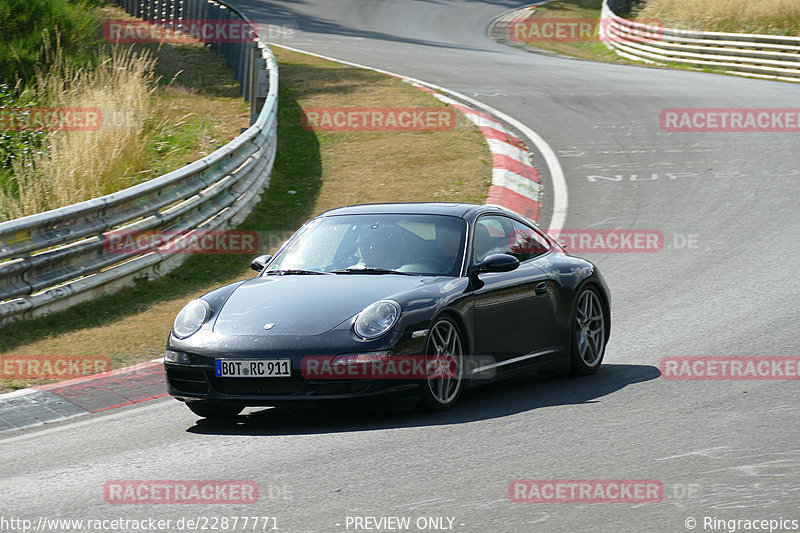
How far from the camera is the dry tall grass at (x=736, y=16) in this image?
31125mm

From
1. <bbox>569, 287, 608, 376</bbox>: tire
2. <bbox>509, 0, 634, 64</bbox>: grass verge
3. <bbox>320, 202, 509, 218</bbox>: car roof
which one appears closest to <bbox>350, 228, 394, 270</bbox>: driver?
<bbox>320, 202, 509, 218</bbox>: car roof

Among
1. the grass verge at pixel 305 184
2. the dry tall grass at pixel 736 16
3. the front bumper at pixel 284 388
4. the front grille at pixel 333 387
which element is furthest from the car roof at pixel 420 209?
the dry tall grass at pixel 736 16

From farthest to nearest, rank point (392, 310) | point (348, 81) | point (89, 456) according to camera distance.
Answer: point (348, 81) → point (392, 310) → point (89, 456)

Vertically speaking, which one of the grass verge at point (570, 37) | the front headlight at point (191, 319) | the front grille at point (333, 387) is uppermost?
the front headlight at point (191, 319)

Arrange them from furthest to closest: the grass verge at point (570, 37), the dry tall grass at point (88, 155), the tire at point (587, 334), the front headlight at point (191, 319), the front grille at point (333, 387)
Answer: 1. the grass verge at point (570, 37)
2. the dry tall grass at point (88, 155)
3. the tire at point (587, 334)
4. the front headlight at point (191, 319)
5. the front grille at point (333, 387)

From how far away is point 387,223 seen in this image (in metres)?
8.01

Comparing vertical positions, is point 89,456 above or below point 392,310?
below

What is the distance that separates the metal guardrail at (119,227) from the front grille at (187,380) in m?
3.56

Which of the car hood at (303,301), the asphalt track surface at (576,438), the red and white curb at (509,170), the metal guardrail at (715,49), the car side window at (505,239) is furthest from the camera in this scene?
the metal guardrail at (715,49)

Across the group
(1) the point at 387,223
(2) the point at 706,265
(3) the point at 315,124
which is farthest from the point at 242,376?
(3) the point at 315,124

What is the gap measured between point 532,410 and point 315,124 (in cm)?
1363

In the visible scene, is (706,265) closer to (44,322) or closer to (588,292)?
(588,292)

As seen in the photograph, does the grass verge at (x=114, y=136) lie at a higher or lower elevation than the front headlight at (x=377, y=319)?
lower

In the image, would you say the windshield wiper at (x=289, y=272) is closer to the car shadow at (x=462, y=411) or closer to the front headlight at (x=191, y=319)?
the front headlight at (x=191, y=319)
